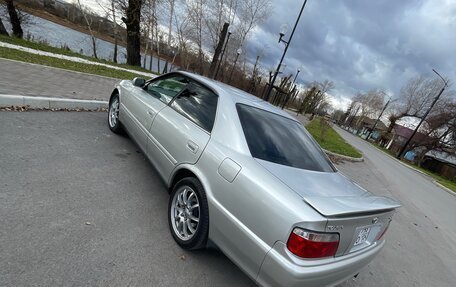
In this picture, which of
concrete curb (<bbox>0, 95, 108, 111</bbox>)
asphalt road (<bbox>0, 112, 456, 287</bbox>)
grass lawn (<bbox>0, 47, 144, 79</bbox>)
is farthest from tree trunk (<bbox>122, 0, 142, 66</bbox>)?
asphalt road (<bbox>0, 112, 456, 287</bbox>)

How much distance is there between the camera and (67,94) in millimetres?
6148

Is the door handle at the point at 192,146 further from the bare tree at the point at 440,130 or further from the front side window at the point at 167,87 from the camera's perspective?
the bare tree at the point at 440,130

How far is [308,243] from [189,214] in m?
1.28

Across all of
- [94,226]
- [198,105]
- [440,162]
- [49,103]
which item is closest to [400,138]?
[440,162]

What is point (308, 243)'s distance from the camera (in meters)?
1.75

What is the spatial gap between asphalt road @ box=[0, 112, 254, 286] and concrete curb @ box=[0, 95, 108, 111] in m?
0.78

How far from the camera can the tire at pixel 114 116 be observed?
480cm

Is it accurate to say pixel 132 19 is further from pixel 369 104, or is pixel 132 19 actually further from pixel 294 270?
pixel 369 104

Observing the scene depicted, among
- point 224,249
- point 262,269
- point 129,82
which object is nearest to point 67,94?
point 129,82

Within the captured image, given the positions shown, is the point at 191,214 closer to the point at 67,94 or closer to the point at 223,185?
the point at 223,185

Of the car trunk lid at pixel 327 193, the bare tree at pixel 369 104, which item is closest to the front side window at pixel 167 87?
the car trunk lid at pixel 327 193

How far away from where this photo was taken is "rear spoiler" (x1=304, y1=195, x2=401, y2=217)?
5.94 ft

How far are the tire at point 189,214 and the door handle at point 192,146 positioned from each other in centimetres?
29

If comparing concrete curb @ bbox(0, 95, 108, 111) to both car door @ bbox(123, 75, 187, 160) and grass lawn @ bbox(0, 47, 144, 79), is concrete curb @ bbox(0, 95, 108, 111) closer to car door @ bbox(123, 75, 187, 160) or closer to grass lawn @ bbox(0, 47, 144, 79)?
car door @ bbox(123, 75, 187, 160)
